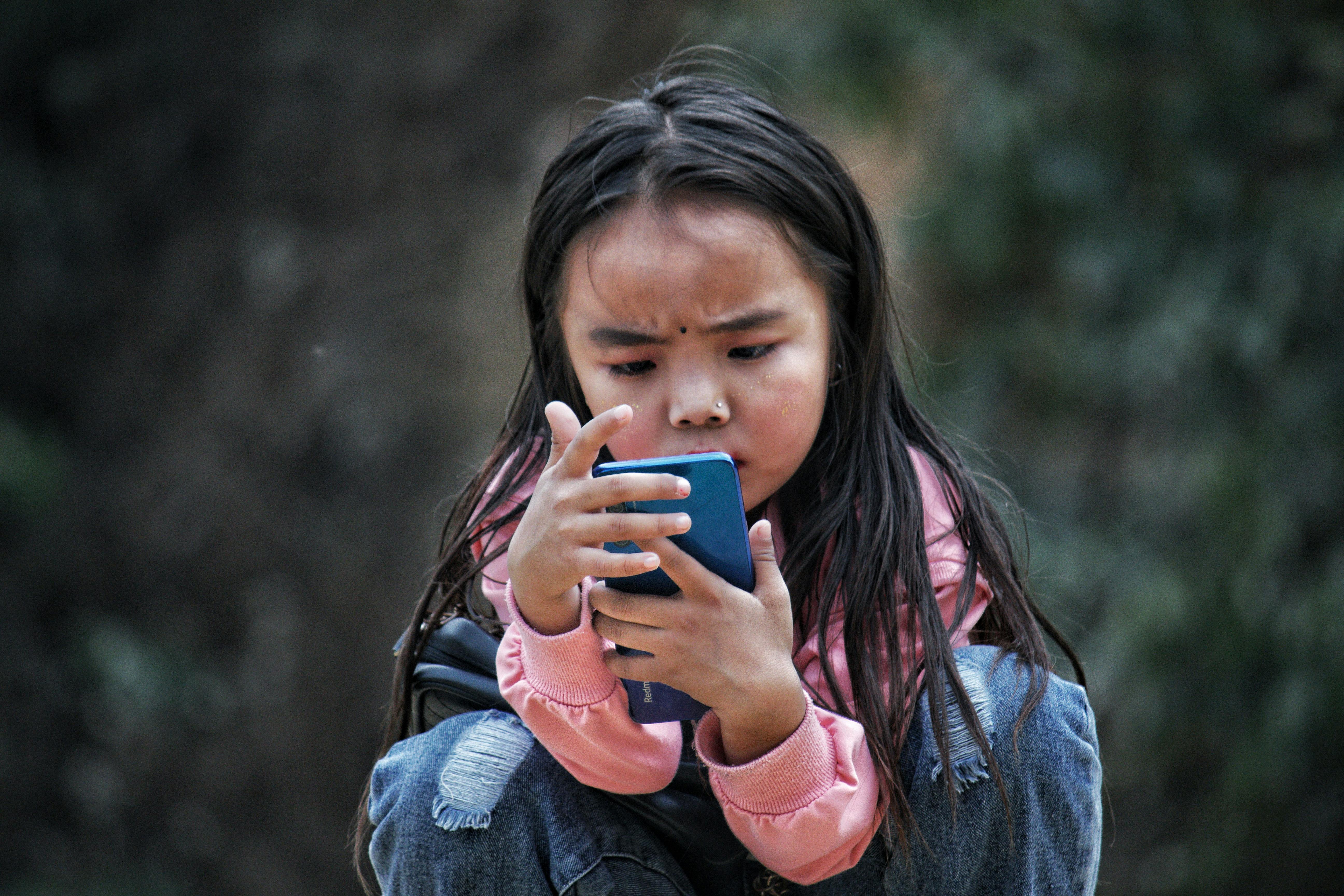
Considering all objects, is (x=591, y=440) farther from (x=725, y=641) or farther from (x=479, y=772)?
(x=479, y=772)

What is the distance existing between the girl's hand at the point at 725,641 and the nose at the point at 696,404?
13 cm

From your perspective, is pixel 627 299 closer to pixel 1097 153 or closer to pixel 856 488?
pixel 856 488

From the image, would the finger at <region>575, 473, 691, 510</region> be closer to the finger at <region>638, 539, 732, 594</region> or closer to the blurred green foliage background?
the finger at <region>638, 539, 732, 594</region>

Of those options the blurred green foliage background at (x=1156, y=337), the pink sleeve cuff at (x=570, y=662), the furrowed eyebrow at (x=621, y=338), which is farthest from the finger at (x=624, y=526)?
the blurred green foliage background at (x=1156, y=337)

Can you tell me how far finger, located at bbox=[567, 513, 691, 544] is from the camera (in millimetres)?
943

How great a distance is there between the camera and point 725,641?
39.9 inches

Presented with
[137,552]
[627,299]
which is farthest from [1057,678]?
[137,552]

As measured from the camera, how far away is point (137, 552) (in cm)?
305

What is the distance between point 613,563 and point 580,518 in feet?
0.13

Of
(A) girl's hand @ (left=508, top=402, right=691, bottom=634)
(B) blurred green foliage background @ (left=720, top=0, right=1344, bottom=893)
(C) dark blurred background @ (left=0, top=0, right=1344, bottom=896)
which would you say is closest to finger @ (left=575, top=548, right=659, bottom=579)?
(A) girl's hand @ (left=508, top=402, right=691, bottom=634)

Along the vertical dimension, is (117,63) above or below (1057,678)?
above

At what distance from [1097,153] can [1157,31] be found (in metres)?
0.25

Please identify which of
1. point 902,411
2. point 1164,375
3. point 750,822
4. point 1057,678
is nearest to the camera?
point 750,822

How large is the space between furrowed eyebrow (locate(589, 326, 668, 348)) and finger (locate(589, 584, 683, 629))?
0.73ft
